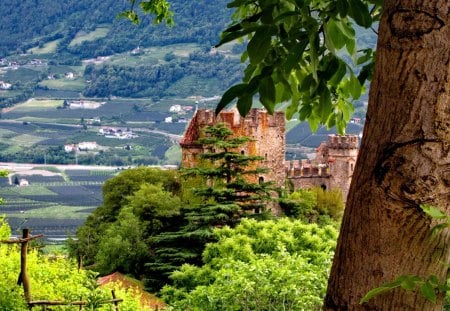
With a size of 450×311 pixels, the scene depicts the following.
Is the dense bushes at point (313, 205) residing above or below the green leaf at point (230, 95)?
below

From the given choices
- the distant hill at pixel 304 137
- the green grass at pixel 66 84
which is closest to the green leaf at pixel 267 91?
the distant hill at pixel 304 137

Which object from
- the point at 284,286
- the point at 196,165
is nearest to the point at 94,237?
the point at 196,165

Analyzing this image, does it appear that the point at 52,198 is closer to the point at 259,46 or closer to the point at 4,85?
the point at 4,85

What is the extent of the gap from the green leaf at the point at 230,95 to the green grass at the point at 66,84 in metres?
91.4

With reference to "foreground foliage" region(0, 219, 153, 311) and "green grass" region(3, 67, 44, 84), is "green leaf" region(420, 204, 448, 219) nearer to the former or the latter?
"foreground foliage" region(0, 219, 153, 311)

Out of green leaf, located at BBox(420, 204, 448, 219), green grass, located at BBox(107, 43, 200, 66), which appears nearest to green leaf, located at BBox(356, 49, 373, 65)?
green leaf, located at BBox(420, 204, 448, 219)

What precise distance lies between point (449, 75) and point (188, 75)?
3380 inches

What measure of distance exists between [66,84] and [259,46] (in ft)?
312

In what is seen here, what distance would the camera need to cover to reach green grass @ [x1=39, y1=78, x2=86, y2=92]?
91.8m

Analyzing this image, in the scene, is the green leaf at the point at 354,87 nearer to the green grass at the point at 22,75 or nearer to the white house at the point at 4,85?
the white house at the point at 4,85

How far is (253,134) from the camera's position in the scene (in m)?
24.3

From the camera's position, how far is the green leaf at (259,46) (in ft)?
5.68

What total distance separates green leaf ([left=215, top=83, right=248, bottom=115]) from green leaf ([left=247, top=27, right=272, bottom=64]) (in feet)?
0.29

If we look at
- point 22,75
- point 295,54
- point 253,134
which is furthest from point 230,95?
point 22,75
